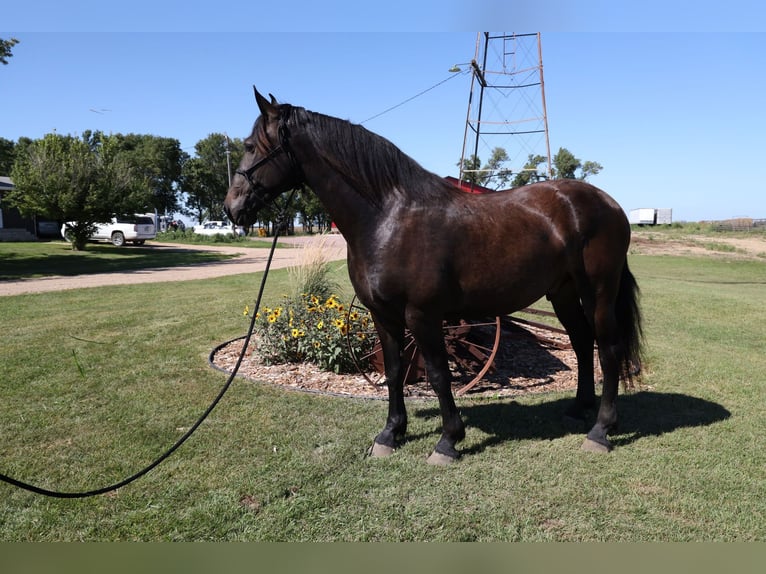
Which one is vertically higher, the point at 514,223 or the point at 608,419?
the point at 514,223

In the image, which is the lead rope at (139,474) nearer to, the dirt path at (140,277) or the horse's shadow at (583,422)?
the horse's shadow at (583,422)

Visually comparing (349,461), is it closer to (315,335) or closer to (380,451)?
(380,451)

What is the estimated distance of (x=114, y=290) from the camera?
12320mm

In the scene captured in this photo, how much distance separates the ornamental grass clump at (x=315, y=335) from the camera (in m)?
5.64

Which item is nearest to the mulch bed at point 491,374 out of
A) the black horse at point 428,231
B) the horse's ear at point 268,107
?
the black horse at point 428,231

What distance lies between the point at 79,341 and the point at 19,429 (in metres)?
3.23

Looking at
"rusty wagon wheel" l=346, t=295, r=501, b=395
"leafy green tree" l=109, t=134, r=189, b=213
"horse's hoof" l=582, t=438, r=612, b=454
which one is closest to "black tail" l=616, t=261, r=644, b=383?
"horse's hoof" l=582, t=438, r=612, b=454

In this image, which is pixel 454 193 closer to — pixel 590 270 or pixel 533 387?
pixel 590 270

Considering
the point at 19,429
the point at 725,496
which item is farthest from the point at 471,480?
the point at 19,429

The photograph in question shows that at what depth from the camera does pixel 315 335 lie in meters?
5.72

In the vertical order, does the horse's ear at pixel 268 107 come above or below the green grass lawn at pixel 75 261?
above

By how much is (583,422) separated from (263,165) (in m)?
3.42

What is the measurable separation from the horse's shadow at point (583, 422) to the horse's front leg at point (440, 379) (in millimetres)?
A: 246

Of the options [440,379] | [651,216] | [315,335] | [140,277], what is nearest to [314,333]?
[315,335]
